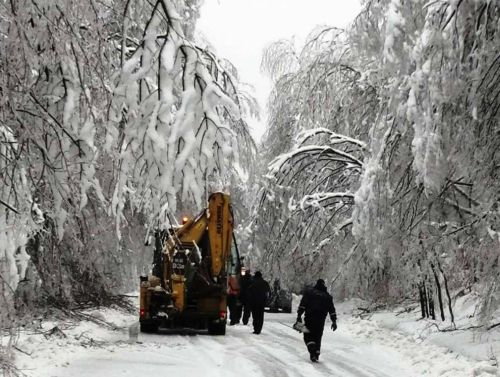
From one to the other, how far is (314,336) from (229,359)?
163 centimetres

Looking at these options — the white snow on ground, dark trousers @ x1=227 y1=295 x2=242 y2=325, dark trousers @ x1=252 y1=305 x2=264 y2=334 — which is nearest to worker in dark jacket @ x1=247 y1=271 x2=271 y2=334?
dark trousers @ x1=252 y1=305 x2=264 y2=334

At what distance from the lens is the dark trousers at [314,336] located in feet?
41.4

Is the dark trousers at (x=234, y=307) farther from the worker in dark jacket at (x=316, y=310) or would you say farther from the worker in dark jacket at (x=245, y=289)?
the worker in dark jacket at (x=316, y=310)

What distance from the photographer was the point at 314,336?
1273 centimetres

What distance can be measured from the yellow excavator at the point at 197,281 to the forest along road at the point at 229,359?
1.88ft

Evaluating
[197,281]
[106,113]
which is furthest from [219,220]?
[106,113]

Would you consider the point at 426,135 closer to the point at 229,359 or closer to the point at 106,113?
the point at 106,113

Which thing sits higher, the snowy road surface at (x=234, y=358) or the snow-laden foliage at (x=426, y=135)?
the snow-laden foliage at (x=426, y=135)

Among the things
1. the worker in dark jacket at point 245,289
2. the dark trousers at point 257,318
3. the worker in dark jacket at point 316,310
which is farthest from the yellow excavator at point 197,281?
the worker in dark jacket at point 316,310

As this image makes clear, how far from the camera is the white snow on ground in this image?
10664 millimetres

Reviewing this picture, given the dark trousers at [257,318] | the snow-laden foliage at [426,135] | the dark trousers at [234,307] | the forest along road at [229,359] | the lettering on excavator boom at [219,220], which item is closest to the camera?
the snow-laden foliage at [426,135]

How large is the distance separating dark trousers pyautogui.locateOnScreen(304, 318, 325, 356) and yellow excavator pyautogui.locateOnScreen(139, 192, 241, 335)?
440cm

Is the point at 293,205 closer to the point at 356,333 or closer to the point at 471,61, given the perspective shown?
the point at 356,333

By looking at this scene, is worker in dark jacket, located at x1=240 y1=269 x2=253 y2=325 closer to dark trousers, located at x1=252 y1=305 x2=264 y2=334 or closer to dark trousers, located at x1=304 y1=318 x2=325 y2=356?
dark trousers, located at x1=252 y1=305 x2=264 y2=334
